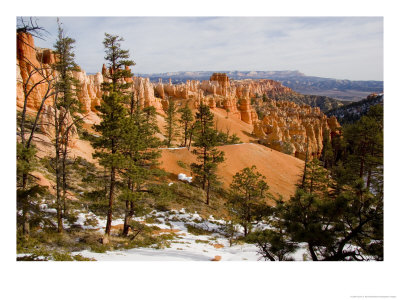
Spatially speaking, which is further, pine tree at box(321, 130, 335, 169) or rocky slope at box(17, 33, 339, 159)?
pine tree at box(321, 130, 335, 169)

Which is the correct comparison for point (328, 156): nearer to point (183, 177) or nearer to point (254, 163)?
point (254, 163)

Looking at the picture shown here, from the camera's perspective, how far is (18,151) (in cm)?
663

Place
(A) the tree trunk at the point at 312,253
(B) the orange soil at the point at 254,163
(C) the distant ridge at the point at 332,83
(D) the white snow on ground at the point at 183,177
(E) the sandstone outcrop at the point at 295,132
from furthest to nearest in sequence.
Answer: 1. (E) the sandstone outcrop at the point at 295,132
2. (B) the orange soil at the point at 254,163
3. (D) the white snow on ground at the point at 183,177
4. (C) the distant ridge at the point at 332,83
5. (A) the tree trunk at the point at 312,253

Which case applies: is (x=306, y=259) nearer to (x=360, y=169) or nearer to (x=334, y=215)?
(x=334, y=215)

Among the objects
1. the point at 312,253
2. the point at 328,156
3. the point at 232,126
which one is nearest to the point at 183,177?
the point at 312,253

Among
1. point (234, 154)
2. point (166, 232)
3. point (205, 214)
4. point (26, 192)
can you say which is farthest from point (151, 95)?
point (26, 192)

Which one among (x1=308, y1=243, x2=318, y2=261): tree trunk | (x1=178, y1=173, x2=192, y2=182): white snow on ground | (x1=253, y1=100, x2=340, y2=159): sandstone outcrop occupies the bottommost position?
(x1=178, y1=173, x2=192, y2=182): white snow on ground

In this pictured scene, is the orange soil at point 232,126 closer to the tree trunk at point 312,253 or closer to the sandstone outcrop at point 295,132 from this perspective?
the sandstone outcrop at point 295,132

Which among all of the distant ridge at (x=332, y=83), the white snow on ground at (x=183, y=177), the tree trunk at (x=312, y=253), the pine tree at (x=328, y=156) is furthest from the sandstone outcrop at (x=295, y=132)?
the tree trunk at (x=312, y=253)

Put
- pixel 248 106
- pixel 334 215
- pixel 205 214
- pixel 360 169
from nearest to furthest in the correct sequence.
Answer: pixel 334 215
pixel 360 169
pixel 205 214
pixel 248 106

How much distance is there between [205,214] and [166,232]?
557cm

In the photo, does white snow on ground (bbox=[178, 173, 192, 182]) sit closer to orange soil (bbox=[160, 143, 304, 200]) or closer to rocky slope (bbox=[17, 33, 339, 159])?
orange soil (bbox=[160, 143, 304, 200])

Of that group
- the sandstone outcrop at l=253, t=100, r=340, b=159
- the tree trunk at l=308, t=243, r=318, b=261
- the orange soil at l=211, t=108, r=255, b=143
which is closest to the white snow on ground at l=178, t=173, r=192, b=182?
the tree trunk at l=308, t=243, r=318, b=261

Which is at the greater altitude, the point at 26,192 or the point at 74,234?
the point at 26,192
